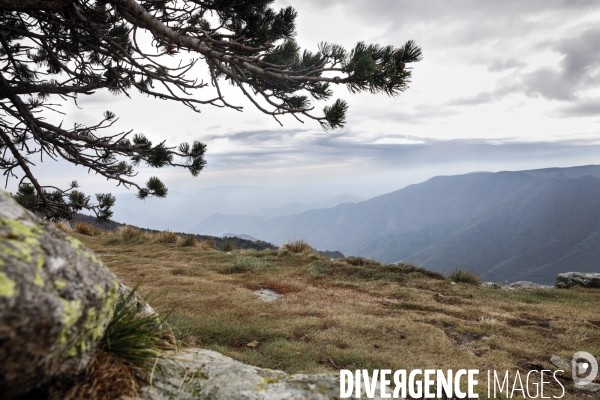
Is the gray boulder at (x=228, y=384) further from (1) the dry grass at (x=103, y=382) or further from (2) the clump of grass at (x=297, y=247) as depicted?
(2) the clump of grass at (x=297, y=247)

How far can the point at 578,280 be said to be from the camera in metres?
11.0

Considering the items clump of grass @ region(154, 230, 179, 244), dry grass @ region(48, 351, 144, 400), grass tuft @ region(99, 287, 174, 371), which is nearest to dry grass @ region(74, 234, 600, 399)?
grass tuft @ region(99, 287, 174, 371)

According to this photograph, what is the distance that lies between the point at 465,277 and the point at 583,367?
6.45 metres

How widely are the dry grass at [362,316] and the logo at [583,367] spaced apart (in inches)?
5.9

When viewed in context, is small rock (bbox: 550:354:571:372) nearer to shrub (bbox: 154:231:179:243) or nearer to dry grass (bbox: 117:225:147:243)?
A: shrub (bbox: 154:231:179:243)

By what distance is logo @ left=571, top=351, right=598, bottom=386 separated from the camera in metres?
4.79

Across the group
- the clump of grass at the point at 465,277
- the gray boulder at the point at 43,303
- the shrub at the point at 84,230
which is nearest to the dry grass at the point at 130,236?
the shrub at the point at 84,230

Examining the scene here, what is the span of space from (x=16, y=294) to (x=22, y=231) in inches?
18.3

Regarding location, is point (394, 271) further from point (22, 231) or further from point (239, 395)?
point (22, 231)

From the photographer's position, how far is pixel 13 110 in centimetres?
641

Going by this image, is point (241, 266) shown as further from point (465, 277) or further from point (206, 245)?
point (465, 277)

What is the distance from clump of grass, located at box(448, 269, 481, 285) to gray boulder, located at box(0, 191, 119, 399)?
11.5 meters

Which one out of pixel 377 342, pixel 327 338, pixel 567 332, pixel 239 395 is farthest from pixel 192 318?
pixel 567 332

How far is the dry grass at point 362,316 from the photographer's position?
16.9ft
